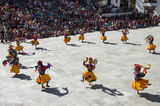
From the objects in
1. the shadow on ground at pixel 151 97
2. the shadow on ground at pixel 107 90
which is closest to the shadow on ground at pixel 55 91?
the shadow on ground at pixel 107 90

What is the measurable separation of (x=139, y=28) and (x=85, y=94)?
23782mm

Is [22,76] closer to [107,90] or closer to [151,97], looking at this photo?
[107,90]

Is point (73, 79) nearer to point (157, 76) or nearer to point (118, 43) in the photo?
point (157, 76)

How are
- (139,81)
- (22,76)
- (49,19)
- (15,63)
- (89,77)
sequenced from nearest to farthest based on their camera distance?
1. (139,81)
2. (89,77)
3. (15,63)
4. (22,76)
5. (49,19)

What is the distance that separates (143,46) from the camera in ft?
59.0

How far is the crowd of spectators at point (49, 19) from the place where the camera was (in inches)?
963

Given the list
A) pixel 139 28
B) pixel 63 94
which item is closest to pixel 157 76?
pixel 63 94

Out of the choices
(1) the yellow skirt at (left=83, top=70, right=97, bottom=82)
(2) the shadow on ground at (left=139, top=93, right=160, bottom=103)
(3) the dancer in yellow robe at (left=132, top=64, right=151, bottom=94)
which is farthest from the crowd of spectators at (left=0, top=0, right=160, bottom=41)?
(2) the shadow on ground at (left=139, top=93, right=160, bottom=103)

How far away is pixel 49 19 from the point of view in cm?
2770

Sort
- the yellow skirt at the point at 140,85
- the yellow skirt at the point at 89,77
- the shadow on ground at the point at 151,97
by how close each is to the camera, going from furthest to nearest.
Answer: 1. the yellow skirt at the point at 89,77
2. the yellow skirt at the point at 140,85
3. the shadow on ground at the point at 151,97

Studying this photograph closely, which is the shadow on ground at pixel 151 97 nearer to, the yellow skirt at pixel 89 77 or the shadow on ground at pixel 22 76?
the yellow skirt at pixel 89 77

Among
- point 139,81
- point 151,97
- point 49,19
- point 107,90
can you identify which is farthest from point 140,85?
point 49,19

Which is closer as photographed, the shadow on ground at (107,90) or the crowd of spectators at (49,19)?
the shadow on ground at (107,90)

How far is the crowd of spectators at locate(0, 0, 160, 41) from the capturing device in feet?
80.2
